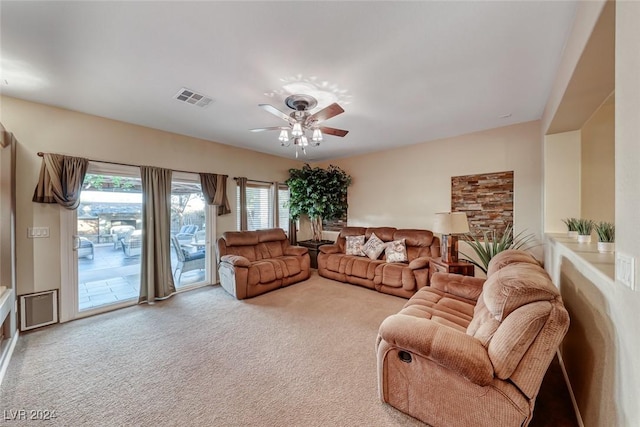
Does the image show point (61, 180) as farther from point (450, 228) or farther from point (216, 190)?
point (450, 228)

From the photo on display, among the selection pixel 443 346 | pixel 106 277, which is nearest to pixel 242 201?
pixel 106 277

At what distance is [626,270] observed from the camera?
97 centimetres

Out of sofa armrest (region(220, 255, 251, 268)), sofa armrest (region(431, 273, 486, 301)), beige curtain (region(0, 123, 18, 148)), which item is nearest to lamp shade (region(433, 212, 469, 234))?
sofa armrest (region(431, 273, 486, 301))

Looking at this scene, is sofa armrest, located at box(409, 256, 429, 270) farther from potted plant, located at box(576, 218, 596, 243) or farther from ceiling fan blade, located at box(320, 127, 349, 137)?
ceiling fan blade, located at box(320, 127, 349, 137)

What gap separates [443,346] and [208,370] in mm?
1875

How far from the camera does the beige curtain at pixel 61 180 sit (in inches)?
112

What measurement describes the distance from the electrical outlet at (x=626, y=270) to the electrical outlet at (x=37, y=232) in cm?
483

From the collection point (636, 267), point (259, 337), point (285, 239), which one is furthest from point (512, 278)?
point (285, 239)

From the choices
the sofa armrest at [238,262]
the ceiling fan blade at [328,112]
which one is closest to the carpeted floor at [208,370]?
the sofa armrest at [238,262]

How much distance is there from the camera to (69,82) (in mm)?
2408

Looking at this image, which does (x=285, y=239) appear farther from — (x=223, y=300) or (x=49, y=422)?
(x=49, y=422)

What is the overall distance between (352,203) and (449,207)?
2.04 metres

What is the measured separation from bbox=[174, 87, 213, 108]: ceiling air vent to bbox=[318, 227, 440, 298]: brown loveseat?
3.20 m

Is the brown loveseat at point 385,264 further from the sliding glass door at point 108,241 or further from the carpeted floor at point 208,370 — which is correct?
the sliding glass door at point 108,241
